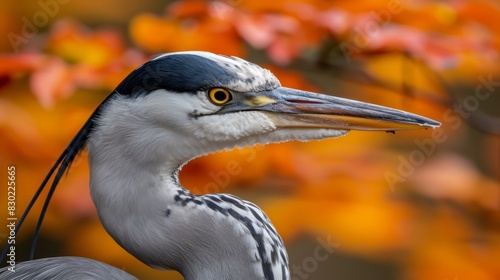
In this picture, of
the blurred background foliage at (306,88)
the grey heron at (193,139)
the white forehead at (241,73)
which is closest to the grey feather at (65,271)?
the grey heron at (193,139)

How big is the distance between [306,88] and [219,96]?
0.85 m

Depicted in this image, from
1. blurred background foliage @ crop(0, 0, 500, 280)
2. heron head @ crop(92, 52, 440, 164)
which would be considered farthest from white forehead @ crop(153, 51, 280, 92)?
blurred background foliage @ crop(0, 0, 500, 280)

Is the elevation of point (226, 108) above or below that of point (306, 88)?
below

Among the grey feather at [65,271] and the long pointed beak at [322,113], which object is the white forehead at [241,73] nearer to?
the long pointed beak at [322,113]

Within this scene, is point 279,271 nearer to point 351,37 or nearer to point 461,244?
point 351,37

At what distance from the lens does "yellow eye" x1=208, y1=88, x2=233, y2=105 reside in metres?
1.08

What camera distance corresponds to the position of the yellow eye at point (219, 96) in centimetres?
108

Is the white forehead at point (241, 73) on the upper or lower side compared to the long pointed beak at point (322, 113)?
upper

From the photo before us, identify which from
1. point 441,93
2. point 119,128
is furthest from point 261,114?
point 441,93

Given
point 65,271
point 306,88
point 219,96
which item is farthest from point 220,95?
point 306,88

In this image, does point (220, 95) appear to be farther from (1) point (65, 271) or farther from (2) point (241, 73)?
(1) point (65, 271)

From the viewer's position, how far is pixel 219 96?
42.9 inches

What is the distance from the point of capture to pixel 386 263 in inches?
115

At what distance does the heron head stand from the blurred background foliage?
53 centimetres
